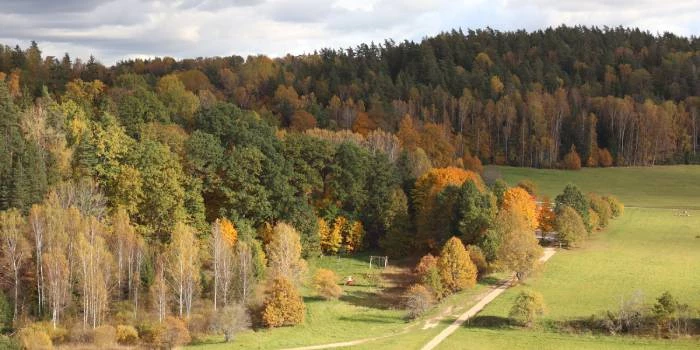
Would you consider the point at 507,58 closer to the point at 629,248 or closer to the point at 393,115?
the point at 393,115

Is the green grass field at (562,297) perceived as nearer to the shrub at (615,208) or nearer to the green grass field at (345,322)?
the green grass field at (345,322)

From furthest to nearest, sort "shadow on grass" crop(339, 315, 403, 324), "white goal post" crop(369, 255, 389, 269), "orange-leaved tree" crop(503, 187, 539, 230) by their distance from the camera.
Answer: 1. "orange-leaved tree" crop(503, 187, 539, 230)
2. "white goal post" crop(369, 255, 389, 269)
3. "shadow on grass" crop(339, 315, 403, 324)

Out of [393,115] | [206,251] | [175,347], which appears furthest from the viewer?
[393,115]

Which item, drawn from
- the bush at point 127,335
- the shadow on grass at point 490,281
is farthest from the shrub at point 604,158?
the bush at point 127,335

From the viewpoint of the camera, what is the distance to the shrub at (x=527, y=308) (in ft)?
163

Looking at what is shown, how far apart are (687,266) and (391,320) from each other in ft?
92.0

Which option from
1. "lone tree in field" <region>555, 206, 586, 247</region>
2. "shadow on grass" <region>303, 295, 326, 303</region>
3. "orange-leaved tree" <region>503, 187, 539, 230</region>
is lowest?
"shadow on grass" <region>303, 295, 326, 303</region>

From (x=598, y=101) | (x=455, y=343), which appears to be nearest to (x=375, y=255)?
(x=455, y=343)

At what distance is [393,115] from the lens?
141 metres

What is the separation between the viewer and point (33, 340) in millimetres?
45281

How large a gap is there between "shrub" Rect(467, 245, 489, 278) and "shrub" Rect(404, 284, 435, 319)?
1000cm

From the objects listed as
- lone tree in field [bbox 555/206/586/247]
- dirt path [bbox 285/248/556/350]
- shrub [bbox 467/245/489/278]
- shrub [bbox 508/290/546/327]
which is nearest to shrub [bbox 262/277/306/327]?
dirt path [bbox 285/248/556/350]

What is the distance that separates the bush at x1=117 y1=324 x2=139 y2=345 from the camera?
4772cm

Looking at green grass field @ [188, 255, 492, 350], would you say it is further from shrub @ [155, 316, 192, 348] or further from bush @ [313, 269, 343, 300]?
shrub @ [155, 316, 192, 348]
